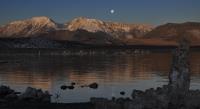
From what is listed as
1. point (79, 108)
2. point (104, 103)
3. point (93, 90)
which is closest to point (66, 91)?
point (93, 90)

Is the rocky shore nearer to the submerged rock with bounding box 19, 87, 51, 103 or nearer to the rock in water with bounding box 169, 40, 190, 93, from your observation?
the rock in water with bounding box 169, 40, 190, 93

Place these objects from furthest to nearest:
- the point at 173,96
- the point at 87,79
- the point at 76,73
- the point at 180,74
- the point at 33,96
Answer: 1. the point at 76,73
2. the point at 87,79
3. the point at 33,96
4. the point at 180,74
5. the point at 173,96

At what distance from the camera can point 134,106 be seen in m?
23.6

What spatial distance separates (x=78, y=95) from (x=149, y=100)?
61.5 ft

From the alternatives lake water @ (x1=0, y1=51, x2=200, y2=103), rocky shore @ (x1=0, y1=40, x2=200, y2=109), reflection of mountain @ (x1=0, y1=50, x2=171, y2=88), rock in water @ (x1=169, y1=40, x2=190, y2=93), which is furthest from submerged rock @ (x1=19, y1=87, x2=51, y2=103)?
reflection of mountain @ (x1=0, y1=50, x2=171, y2=88)

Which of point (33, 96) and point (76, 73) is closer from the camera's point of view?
point (33, 96)

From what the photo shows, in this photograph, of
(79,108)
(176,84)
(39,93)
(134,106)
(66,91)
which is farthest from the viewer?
(66,91)

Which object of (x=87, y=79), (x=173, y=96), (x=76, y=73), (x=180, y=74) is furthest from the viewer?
(x=76, y=73)

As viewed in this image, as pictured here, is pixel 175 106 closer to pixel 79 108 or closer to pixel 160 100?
pixel 160 100

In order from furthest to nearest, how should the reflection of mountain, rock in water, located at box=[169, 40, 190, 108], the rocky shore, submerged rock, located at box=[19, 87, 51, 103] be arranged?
the reflection of mountain, submerged rock, located at box=[19, 87, 51, 103], rock in water, located at box=[169, 40, 190, 108], the rocky shore

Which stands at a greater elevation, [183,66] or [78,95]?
[183,66]

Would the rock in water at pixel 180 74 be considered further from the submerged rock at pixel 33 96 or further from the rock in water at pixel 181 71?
the submerged rock at pixel 33 96

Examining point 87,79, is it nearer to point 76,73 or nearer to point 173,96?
point 76,73

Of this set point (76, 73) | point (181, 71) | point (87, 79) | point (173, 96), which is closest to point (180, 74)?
point (181, 71)
